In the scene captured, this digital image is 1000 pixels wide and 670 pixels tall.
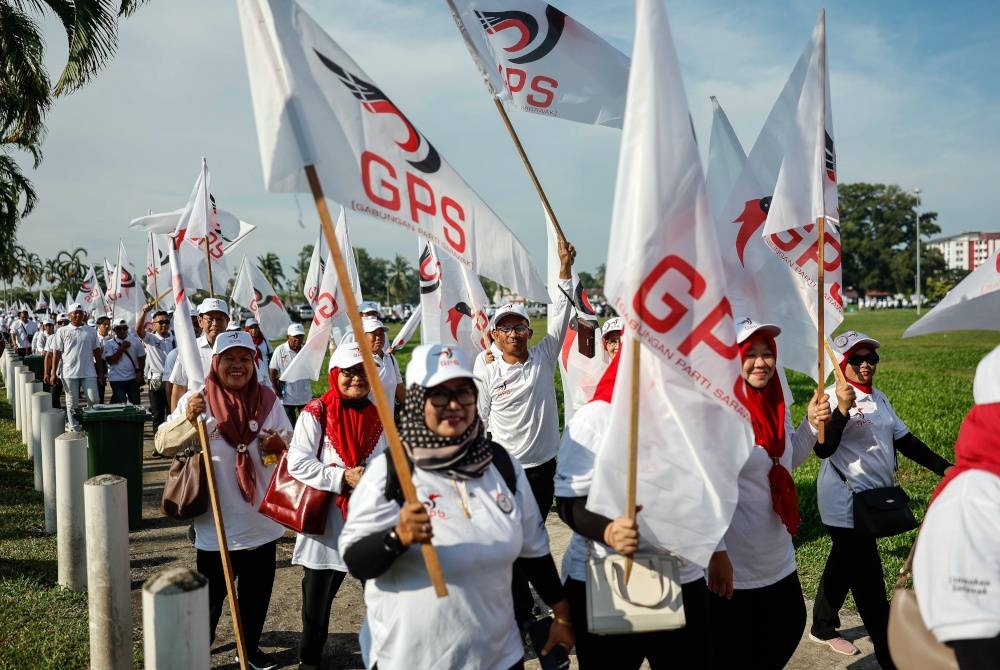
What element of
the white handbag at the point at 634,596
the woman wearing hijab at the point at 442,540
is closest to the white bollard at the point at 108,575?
the woman wearing hijab at the point at 442,540

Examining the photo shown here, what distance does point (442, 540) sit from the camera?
8.64 ft

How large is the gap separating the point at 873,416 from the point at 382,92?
11.1ft

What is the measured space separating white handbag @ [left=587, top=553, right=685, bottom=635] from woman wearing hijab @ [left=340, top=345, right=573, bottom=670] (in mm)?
323

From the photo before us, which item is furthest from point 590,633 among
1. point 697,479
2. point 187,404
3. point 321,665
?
point 187,404

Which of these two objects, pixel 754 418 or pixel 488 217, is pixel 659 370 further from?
pixel 488 217

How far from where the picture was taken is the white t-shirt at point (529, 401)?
6.05 meters

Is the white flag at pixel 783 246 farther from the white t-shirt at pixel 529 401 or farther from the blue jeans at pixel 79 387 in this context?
the blue jeans at pixel 79 387

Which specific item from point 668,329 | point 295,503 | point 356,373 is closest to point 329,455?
point 295,503

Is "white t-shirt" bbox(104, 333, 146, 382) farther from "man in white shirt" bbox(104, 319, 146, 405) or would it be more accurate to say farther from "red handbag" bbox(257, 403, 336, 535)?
"red handbag" bbox(257, 403, 336, 535)

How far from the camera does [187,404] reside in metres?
4.38

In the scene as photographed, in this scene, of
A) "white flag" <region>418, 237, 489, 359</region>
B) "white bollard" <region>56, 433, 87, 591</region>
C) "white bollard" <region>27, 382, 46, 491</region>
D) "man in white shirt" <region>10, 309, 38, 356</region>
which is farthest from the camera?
"man in white shirt" <region>10, 309, 38, 356</region>

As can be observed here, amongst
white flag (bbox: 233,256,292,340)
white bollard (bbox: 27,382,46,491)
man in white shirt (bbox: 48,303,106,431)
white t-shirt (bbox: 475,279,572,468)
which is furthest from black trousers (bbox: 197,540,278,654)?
man in white shirt (bbox: 48,303,106,431)

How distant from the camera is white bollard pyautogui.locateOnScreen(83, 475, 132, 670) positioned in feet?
14.0

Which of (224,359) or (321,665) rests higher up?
(224,359)
